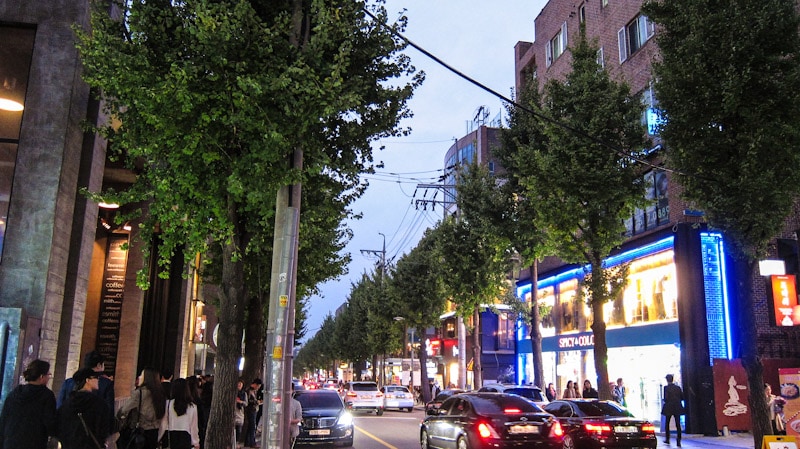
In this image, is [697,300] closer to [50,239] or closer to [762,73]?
[762,73]

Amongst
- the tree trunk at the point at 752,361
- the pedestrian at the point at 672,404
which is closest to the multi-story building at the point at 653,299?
the pedestrian at the point at 672,404

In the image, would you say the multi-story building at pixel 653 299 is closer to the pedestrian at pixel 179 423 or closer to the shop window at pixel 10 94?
the pedestrian at pixel 179 423

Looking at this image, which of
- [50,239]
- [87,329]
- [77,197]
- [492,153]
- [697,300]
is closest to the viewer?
[50,239]

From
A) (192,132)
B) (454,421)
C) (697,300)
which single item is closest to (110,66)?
(192,132)

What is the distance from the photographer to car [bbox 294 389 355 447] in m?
15.0

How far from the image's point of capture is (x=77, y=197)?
11.4 metres

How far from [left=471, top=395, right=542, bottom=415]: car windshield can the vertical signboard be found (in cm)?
1137

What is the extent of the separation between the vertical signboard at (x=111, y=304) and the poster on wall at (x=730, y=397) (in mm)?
18434

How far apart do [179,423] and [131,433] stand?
0.65 m

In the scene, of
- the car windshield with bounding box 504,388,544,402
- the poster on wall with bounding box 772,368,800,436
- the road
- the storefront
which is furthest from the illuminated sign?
the road

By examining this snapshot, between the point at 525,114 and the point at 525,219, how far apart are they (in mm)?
3980

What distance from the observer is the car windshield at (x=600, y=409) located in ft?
45.6

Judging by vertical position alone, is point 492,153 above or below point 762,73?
above

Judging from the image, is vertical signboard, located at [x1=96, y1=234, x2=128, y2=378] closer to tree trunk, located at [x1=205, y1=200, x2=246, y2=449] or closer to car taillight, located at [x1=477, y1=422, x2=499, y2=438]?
tree trunk, located at [x1=205, y1=200, x2=246, y2=449]
